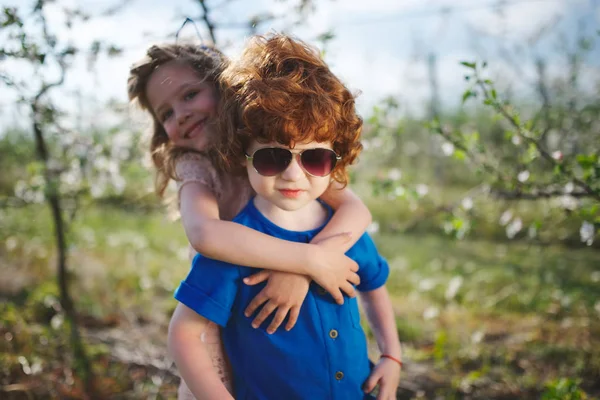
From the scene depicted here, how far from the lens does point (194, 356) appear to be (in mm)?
1460

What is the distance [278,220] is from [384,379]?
64 cm

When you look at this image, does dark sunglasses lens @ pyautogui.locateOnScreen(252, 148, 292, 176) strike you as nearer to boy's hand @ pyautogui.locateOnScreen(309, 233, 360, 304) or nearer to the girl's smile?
boy's hand @ pyautogui.locateOnScreen(309, 233, 360, 304)

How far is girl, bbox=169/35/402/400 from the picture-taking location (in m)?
1.42

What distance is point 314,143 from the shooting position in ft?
4.84

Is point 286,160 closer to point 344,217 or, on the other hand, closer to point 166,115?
point 344,217

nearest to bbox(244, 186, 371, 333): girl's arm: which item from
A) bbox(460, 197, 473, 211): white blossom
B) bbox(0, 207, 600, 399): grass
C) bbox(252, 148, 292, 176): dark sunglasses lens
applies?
bbox(252, 148, 292, 176): dark sunglasses lens

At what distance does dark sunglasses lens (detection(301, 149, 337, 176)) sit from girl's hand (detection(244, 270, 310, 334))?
317mm

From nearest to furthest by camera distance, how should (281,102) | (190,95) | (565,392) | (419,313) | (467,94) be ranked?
(281,102) → (190,95) → (467,94) → (565,392) → (419,313)

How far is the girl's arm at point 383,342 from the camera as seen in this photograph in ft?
5.50

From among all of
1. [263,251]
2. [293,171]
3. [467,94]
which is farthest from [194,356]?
[467,94]

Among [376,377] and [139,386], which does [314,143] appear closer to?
[376,377]

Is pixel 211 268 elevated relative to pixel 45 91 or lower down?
lower down

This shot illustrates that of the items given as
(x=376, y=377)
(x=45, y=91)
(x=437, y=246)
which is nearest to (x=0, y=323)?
(x=45, y=91)

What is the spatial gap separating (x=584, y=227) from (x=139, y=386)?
2482 mm
